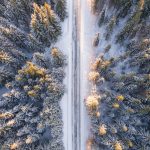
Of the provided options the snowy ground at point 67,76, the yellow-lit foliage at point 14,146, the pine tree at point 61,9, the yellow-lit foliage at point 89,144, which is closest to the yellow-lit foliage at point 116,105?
the yellow-lit foliage at point 89,144

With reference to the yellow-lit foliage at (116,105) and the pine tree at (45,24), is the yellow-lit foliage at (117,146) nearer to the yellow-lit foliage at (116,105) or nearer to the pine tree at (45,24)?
the yellow-lit foliage at (116,105)

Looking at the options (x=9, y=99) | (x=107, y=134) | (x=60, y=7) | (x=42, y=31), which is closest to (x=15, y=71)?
(x=9, y=99)

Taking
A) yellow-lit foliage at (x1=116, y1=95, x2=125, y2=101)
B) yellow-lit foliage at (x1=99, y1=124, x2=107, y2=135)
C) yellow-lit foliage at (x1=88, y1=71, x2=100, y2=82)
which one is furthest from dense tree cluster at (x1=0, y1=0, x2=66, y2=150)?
yellow-lit foliage at (x1=116, y1=95, x2=125, y2=101)

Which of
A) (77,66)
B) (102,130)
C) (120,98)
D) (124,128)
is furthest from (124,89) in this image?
(77,66)

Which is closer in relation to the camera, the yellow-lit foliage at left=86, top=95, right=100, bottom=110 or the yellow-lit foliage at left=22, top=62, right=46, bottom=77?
the yellow-lit foliage at left=86, top=95, right=100, bottom=110

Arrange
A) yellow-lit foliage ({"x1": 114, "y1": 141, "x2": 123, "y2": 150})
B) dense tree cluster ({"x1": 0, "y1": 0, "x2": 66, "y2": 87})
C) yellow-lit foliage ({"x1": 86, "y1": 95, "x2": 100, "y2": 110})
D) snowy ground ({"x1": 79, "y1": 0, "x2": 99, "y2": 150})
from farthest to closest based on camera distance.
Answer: snowy ground ({"x1": 79, "y1": 0, "x2": 99, "y2": 150}) → dense tree cluster ({"x1": 0, "y1": 0, "x2": 66, "y2": 87}) → yellow-lit foliage ({"x1": 86, "y1": 95, "x2": 100, "y2": 110}) → yellow-lit foliage ({"x1": 114, "y1": 141, "x2": 123, "y2": 150})

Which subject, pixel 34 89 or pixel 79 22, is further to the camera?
pixel 79 22

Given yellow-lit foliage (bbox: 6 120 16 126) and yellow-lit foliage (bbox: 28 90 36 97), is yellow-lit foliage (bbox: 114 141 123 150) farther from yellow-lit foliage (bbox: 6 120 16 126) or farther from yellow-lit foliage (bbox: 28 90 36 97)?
yellow-lit foliage (bbox: 6 120 16 126)

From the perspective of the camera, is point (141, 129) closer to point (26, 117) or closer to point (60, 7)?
point (26, 117)
